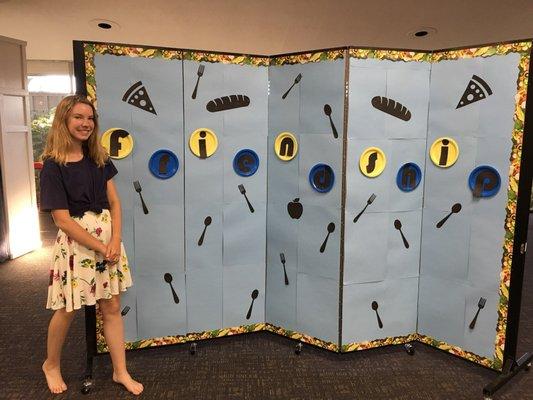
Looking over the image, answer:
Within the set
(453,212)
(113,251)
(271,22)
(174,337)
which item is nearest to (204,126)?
(113,251)

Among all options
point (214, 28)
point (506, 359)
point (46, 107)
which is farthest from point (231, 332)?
point (46, 107)

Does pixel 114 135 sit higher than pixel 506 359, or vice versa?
pixel 114 135

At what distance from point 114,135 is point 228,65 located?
741mm

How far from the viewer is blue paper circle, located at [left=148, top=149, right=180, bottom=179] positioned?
2480mm

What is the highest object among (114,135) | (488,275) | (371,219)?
(114,135)

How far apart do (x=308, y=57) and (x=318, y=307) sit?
1.43 meters

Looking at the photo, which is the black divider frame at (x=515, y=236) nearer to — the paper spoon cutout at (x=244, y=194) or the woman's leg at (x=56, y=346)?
the woman's leg at (x=56, y=346)

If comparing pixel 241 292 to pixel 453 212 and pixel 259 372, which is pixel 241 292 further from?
pixel 453 212

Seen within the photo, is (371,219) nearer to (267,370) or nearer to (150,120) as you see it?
(267,370)

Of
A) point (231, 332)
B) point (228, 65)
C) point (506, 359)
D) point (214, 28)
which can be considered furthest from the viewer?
point (214, 28)

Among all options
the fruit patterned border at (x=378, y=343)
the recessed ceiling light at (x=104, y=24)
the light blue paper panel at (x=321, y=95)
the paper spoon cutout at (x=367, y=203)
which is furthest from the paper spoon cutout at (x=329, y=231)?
the recessed ceiling light at (x=104, y=24)

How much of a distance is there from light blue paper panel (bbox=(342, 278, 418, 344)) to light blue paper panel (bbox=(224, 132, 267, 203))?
0.78 m

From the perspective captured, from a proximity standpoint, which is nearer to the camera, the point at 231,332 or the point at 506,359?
the point at 506,359

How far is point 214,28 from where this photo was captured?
16.5 feet
